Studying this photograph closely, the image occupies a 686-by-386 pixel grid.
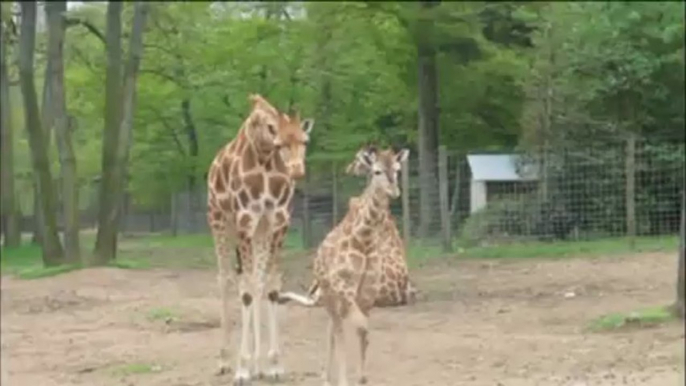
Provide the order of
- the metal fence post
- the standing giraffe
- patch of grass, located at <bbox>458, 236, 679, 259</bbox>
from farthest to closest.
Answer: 1. the metal fence post
2. patch of grass, located at <bbox>458, 236, 679, 259</bbox>
3. the standing giraffe

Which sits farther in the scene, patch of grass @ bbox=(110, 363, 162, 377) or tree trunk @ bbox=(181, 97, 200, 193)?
tree trunk @ bbox=(181, 97, 200, 193)

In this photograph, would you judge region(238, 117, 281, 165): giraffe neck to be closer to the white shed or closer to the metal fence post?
the white shed

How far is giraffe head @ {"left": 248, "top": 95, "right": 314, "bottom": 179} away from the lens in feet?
23.2

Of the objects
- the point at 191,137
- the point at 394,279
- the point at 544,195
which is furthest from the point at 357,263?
the point at 544,195

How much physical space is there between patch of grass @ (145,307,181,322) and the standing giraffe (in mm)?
2763

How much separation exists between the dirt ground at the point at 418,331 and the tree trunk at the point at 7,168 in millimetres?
738

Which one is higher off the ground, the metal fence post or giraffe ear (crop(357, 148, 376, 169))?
giraffe ear (crop(357, 148, 376, 169))

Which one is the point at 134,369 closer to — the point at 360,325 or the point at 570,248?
the point at 360,325

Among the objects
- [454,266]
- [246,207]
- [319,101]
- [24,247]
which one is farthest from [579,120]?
[24,247]

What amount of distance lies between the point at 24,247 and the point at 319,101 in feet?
34.8

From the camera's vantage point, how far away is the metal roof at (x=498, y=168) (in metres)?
15.0

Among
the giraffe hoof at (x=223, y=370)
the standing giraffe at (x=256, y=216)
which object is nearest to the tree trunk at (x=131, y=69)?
the standing giraffe at (x=256, y=216)

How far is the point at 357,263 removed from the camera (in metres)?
6.67

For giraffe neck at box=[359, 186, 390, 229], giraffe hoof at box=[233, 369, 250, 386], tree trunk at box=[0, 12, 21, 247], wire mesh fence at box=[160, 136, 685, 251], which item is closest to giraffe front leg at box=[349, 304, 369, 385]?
giraffe neck at box=[359, 186, 390, 229]
